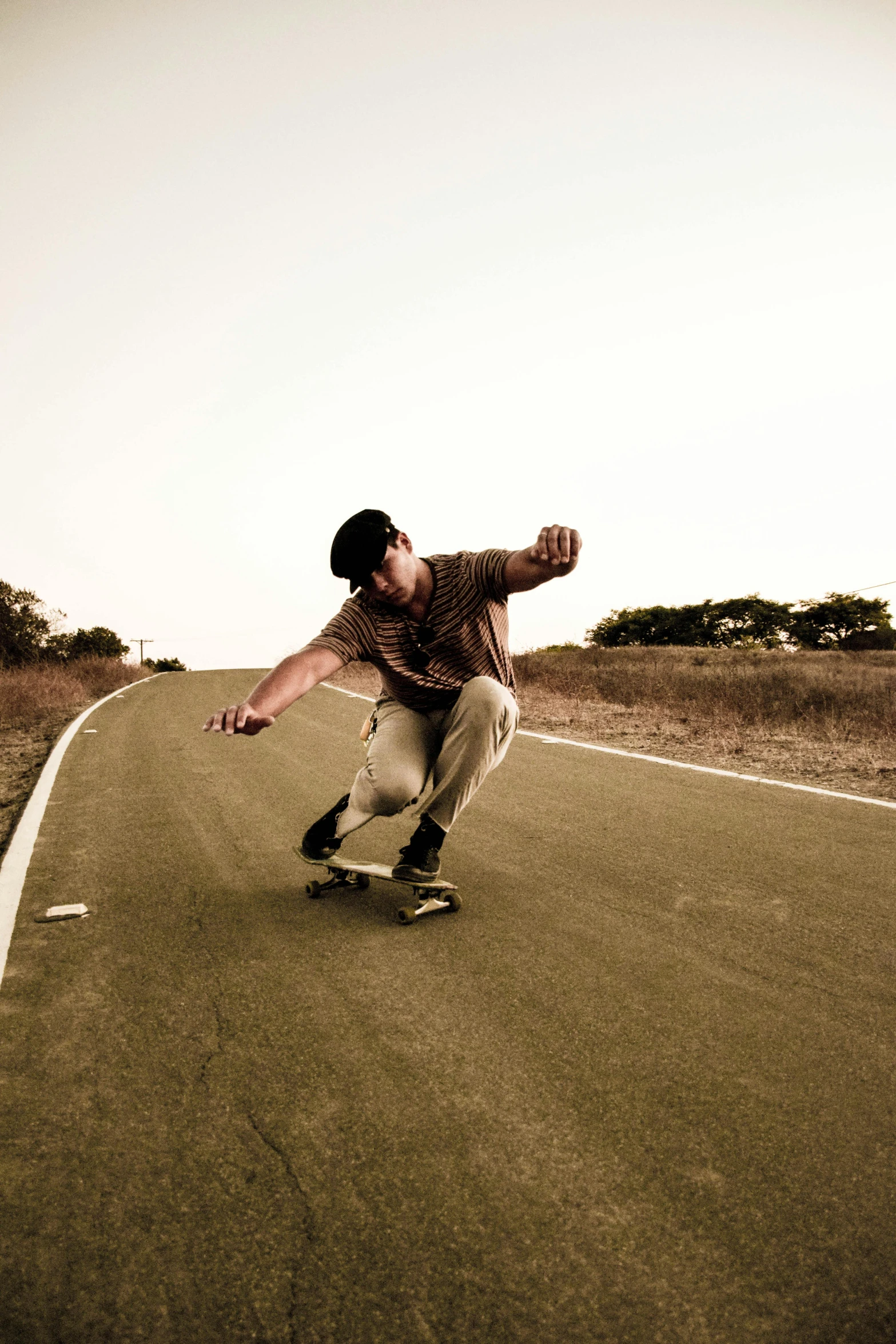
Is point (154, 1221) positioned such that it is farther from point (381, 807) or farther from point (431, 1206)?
point (381, 807)

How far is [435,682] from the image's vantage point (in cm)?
410

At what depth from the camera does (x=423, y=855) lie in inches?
157

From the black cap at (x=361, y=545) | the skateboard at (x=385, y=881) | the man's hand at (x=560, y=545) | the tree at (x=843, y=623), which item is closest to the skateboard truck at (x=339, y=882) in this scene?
the skateboard at (x=385, y=881)

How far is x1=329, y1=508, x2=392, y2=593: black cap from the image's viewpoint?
3.51 meters

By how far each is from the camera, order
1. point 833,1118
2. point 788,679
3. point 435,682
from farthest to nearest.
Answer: point 788,679 → point 435,682 → point 833,1118

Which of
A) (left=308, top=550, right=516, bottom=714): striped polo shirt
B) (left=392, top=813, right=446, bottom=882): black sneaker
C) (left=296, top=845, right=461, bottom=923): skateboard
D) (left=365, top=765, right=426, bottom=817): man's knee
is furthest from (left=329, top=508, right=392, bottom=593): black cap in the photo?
(left=296, top=845, right=461, bottom=923): skateboard

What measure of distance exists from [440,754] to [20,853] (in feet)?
9.11

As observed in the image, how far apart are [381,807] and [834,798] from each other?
12.0ft

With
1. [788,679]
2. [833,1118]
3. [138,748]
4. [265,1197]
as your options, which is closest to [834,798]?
[833,1118]

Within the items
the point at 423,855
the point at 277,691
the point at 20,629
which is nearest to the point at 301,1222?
the point at 277,691

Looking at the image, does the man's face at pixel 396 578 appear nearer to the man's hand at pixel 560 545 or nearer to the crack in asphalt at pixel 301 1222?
the man's hand at pixel 560 545

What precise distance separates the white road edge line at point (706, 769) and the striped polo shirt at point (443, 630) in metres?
3.40

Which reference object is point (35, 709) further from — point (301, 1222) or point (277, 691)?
point (301, 1222)

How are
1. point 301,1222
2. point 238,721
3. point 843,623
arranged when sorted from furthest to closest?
point 843,623 → point 238,721 → point 301,1222
